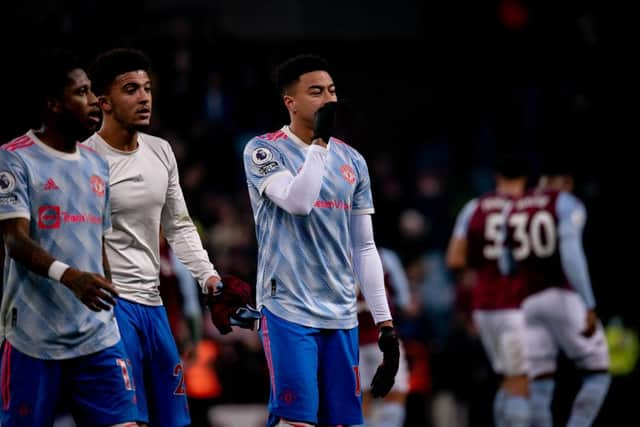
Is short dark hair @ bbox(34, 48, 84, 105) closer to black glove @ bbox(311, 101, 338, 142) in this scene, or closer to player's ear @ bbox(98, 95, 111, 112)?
player's ear @ bbox(98, 95, 111, 112)

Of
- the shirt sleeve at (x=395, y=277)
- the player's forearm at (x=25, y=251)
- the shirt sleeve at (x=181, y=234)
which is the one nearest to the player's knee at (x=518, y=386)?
the shirt sleeve at (x=395, y=277)

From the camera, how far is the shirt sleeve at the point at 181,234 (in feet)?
20.9

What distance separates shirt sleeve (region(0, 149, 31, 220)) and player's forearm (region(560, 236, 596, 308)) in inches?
219

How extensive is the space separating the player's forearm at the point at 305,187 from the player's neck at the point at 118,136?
827 millimetres

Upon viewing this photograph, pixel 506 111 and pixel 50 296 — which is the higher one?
pixel 506 111

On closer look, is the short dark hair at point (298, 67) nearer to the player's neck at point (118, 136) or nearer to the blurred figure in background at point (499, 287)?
the player's neck at point (118, 136)

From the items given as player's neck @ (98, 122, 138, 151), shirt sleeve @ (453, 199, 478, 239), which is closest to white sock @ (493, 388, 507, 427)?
shirt sleeve @ (453, 199, 478, 239)

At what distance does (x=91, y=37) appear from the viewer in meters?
14.9

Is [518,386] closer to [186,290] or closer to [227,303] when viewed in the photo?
[186,290]

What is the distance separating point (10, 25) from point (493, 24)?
8.35 m

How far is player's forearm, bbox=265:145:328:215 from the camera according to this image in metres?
6.01

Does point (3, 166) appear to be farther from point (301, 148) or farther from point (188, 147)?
point (188, 147)

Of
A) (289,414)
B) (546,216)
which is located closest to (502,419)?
(546,216)

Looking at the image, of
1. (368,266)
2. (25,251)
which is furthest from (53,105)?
(368,266)
